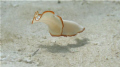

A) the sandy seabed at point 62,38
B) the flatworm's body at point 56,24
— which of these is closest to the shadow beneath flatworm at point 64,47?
the sandy seabed at point 62,38

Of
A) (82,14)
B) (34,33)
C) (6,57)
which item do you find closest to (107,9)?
(82,14)

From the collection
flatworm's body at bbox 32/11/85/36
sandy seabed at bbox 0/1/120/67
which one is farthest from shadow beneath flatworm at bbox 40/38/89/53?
flatworm's body at bbox 32/11/85/36

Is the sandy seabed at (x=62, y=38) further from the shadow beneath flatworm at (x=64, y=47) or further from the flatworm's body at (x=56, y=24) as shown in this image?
the flatworm's body at (x=56, y=24)

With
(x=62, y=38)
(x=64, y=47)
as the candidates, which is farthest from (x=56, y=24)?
(x=62, y=38)

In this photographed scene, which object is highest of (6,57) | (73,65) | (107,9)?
(107,9)

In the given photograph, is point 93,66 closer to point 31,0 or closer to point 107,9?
point 107,9

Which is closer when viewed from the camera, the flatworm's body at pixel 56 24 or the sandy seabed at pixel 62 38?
the sandy seabed at pixel 62 38
